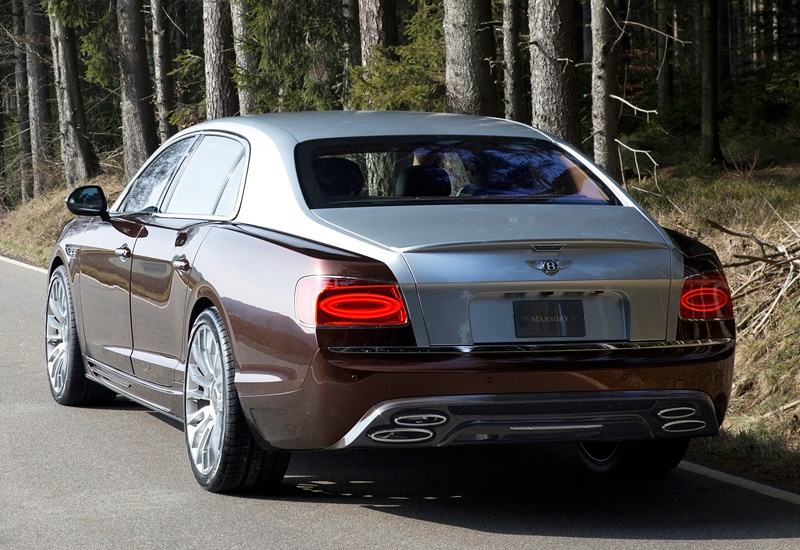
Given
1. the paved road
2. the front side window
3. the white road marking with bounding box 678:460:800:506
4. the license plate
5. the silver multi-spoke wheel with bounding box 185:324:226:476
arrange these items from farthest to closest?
the front side window < the white road marking with bounding box 678:460:800:506 < the silver multi-spoke wheel with bounding box 185:324:226:476 < the paved road < the license plate

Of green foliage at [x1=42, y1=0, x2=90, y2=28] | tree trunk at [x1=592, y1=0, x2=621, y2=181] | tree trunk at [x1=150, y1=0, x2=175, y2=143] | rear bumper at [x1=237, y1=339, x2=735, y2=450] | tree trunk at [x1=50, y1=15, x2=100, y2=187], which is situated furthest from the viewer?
tree trunk at [x1=50, y1=15, x2=100, y2=187]

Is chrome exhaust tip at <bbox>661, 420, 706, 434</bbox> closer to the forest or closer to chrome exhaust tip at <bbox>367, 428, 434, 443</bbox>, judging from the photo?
chrome exhaust tip at <bbox>367, 428, 434, 443</bbox>

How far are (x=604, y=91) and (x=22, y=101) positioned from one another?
31147mm

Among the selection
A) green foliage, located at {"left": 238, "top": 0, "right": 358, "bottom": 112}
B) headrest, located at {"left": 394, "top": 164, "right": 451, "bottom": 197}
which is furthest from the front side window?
green foliage, located at {"left": 238, "top": 0, "right": 358, "bottom": 112}

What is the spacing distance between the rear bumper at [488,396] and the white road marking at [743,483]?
0.99 m

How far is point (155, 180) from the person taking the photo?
7.14m

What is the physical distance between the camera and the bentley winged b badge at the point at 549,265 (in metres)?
4.91

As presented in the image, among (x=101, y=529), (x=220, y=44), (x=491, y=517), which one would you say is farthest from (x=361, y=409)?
(x=220, y=44)

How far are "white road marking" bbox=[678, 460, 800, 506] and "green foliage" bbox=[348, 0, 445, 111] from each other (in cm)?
1086

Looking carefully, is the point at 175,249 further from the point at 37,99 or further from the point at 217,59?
the point at 37,99

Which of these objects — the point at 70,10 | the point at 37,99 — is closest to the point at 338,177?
the point at 70,10

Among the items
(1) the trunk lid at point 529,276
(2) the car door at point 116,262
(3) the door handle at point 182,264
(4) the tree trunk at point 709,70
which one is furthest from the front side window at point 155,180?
(4) the tree trunk at point 709,70

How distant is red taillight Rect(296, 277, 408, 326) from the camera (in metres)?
4.82

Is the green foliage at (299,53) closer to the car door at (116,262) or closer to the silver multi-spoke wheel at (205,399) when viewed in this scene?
the car door at (116,262)
